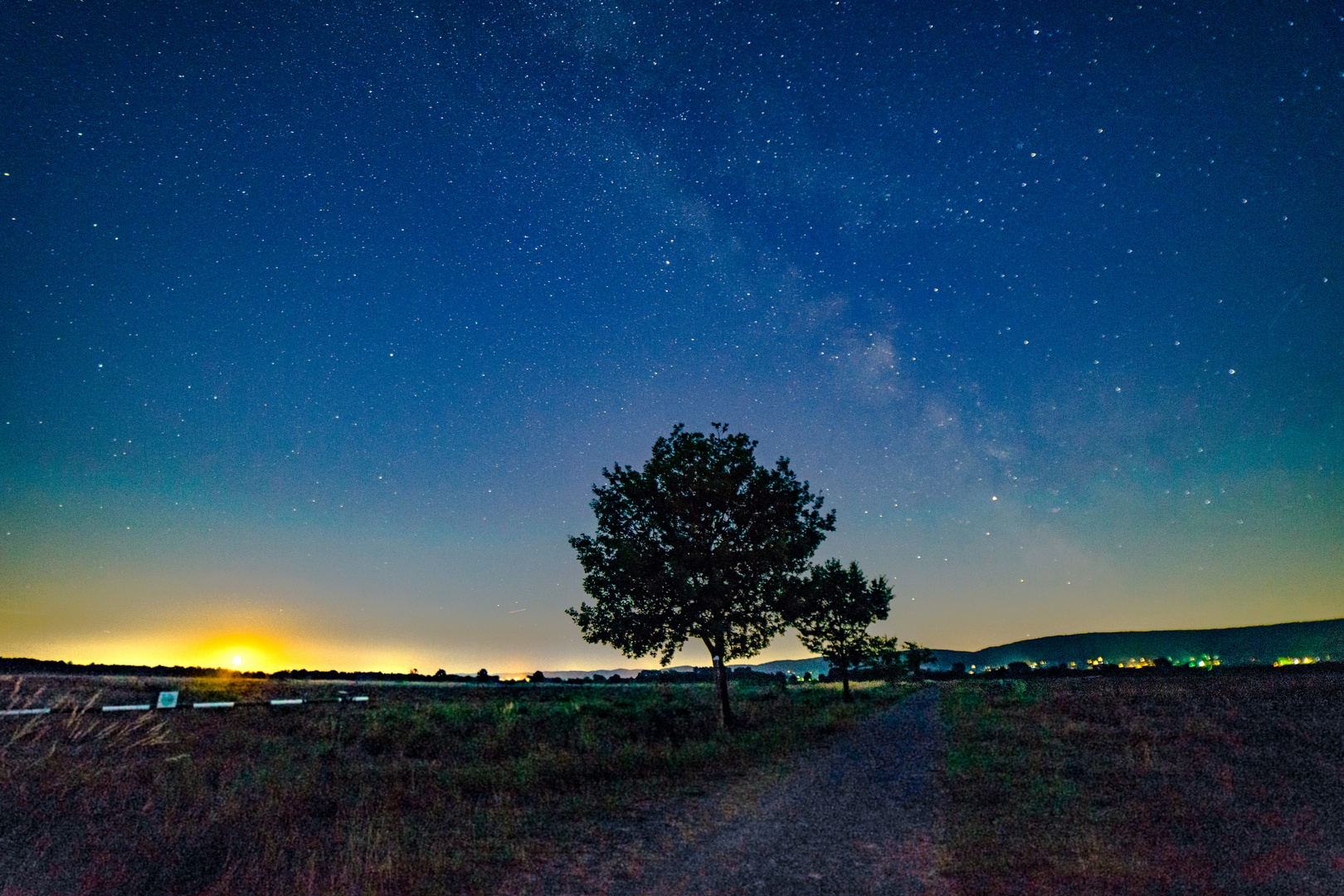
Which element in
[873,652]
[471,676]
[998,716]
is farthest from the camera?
[471,676]

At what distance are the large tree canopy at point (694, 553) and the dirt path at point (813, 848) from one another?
9.13 metres

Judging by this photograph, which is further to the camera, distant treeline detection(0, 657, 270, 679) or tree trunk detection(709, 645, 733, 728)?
distant treeline detection(0, 657, 270, 679)

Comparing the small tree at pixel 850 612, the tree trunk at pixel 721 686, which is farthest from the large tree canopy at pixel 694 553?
the small tree at pixel 850 612

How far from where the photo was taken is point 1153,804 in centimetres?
962

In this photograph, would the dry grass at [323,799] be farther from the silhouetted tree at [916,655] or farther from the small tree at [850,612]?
the silhouetted tree at [916,655]

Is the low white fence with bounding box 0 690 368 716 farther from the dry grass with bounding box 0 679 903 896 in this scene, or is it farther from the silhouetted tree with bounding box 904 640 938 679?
the silhouetted tree with bounding box 904 640 938 679

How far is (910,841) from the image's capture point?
8.20 meters

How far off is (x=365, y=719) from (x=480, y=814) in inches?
598

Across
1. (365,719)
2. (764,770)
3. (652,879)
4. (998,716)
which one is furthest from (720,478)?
(652,879)

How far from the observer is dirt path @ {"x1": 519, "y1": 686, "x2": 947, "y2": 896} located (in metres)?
6.56

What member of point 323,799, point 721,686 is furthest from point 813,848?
point 721,686

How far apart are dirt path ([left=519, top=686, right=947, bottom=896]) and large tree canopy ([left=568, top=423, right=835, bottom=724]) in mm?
9130

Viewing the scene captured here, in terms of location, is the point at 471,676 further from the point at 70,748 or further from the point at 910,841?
the point at 910,841

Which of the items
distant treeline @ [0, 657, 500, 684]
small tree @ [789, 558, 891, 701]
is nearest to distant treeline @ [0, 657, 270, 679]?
distant treeline @ [0, 657, 500, 684]
